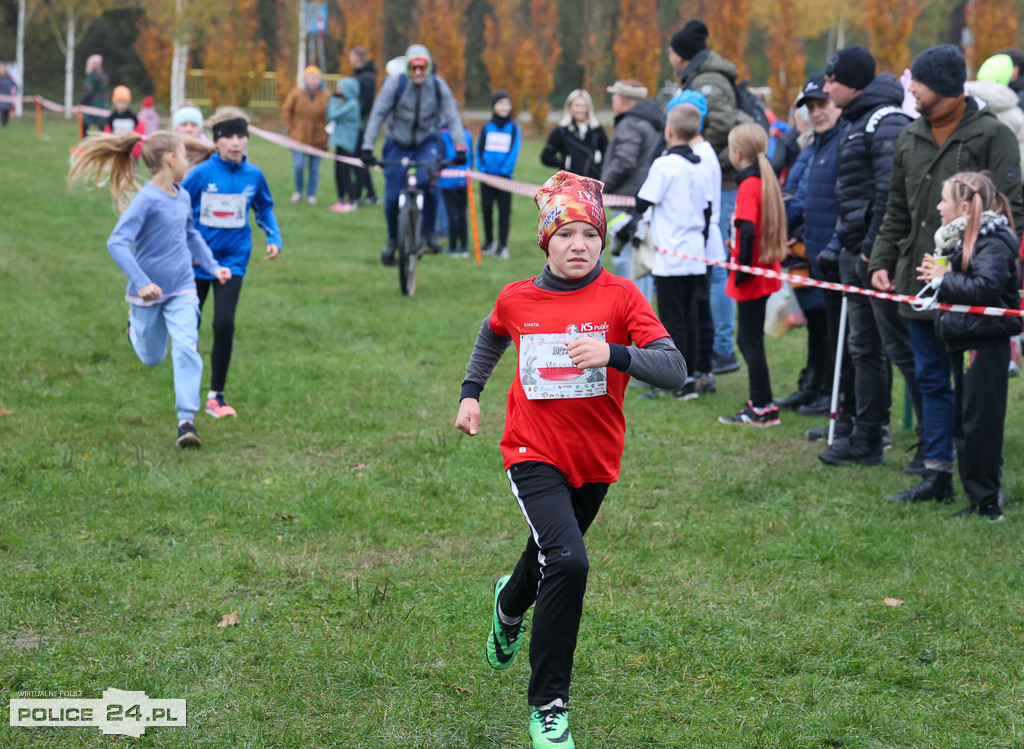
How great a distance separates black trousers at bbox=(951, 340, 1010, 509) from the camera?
19.4 feet

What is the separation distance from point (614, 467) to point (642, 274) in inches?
207

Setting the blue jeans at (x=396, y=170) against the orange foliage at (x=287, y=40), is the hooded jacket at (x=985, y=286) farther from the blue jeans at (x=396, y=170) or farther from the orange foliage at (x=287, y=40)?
the orange foliage at (x=287, y=40)

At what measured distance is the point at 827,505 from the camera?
6371 millimetres

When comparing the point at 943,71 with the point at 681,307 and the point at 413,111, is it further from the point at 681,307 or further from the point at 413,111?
the point at 413,111

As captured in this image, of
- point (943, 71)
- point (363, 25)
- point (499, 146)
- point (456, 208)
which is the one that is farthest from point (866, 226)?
point (363, 25)

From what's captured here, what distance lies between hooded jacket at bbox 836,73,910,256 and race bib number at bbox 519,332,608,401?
3.73 metres

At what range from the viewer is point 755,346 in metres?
8.09

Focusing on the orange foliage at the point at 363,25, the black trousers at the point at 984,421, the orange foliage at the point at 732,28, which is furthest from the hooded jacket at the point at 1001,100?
the orange foliage at the point at 363,25

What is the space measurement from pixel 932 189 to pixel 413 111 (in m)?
7.51

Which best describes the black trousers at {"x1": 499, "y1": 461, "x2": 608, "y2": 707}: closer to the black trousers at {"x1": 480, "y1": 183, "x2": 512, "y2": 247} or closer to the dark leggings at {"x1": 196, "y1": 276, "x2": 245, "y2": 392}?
the dark leggings at {"x1": 196, "y1": 276, "x2": 245, "y2": 392}

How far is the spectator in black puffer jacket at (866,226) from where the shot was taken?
267 inches

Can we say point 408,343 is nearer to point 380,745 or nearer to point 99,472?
point 99,472

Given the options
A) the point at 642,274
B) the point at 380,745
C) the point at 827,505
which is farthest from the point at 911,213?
the point at 380,745

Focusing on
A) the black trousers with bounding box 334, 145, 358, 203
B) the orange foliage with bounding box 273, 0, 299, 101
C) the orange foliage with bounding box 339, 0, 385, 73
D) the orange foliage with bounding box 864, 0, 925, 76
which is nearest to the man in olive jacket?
the black trousers with bounding box 334, 145, 358, 203
